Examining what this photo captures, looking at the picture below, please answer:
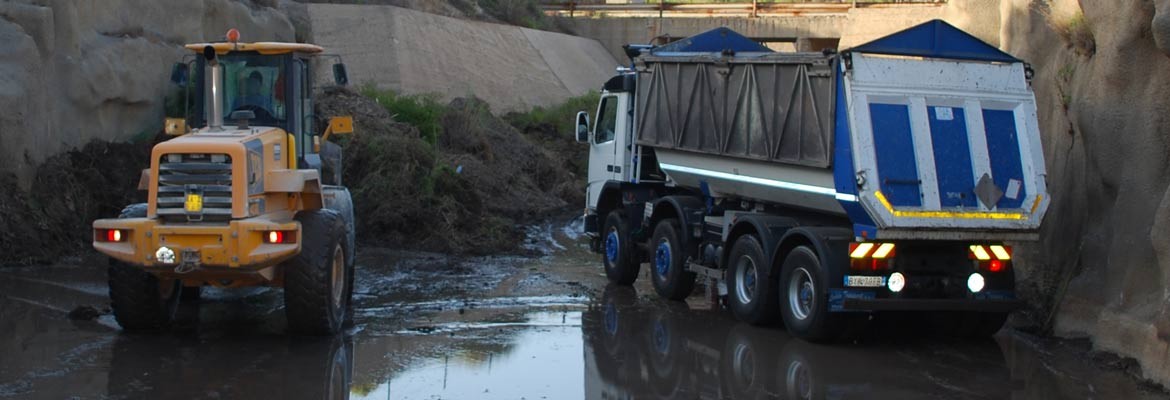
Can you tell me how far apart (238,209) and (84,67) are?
27.8 ft

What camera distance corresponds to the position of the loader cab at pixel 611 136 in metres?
17.1

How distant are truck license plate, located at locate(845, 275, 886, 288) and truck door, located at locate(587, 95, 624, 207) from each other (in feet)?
18.3

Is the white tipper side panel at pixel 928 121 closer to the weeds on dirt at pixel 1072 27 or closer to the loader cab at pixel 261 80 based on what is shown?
the weeds on dirt at pixel 1072 27

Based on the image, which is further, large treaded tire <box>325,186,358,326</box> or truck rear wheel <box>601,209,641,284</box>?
truck rear wheel <box>601,209,641,284</box>

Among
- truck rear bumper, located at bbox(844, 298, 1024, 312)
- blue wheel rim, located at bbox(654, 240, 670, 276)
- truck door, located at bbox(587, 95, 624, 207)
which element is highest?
truck door, located at bbox(587, 95, 624, 207)

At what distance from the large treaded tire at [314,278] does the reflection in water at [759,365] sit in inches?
98.3

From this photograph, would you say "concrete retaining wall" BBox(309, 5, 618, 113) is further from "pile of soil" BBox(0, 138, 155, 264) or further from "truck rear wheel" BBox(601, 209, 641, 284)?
"truck rear wheel" BBox(601, 209, 641, 284)

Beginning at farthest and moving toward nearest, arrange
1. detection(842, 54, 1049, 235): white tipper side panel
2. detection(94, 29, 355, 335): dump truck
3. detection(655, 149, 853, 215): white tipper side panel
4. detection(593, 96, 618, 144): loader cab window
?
detection(593, 96, 618, 144): loader cab window → detection(655, 149, 853, 215): white tipper side panel → detection(842, 54, 1049, 235): white tipper side panel → detection(94, 29, 355, 335): dump truck

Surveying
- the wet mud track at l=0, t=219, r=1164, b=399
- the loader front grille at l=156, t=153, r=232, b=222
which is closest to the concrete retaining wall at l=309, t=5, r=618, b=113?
the wet mud track at l=0, t=219, r=1164, b=399

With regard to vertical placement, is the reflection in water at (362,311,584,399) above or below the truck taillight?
below

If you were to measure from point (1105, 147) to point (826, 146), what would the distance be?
2.89 metres

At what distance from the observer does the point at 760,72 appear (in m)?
13.8

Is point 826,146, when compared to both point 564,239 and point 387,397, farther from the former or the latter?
point 564,239

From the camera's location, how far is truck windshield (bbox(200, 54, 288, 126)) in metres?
13.2
